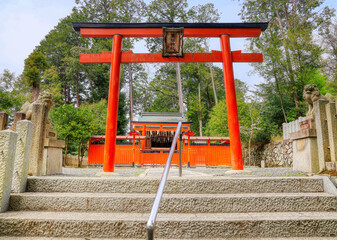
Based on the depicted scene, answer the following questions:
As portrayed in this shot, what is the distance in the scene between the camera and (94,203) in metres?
2.32

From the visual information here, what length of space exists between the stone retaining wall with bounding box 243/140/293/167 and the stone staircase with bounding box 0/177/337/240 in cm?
977

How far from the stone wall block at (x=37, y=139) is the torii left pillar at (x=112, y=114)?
1.27m

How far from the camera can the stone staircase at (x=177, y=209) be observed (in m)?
1.97

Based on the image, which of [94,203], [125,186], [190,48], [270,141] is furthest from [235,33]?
[190,48]

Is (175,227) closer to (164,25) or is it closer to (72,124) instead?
(164,25)

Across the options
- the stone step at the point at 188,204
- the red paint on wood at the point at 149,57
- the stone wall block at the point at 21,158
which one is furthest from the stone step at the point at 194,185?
the red paint on wood at the point at 149,57

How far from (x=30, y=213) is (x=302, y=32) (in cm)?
1664

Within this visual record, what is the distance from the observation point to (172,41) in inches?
209

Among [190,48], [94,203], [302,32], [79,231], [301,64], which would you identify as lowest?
[79,231]

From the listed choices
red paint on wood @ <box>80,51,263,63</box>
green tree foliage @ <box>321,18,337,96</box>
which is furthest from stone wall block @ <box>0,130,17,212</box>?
green tree foliage @ <box>321,18,337,96</box>

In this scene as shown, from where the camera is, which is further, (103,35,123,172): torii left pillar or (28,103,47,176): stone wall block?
(103,35,123,172): torii left pillar

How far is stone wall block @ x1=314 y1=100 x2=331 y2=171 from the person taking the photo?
3.42 meters

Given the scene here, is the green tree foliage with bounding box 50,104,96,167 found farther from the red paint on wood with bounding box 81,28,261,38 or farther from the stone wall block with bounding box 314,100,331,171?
the stone wall block with bounding box 314,100,331,171

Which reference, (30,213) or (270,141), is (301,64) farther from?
(30,213)
